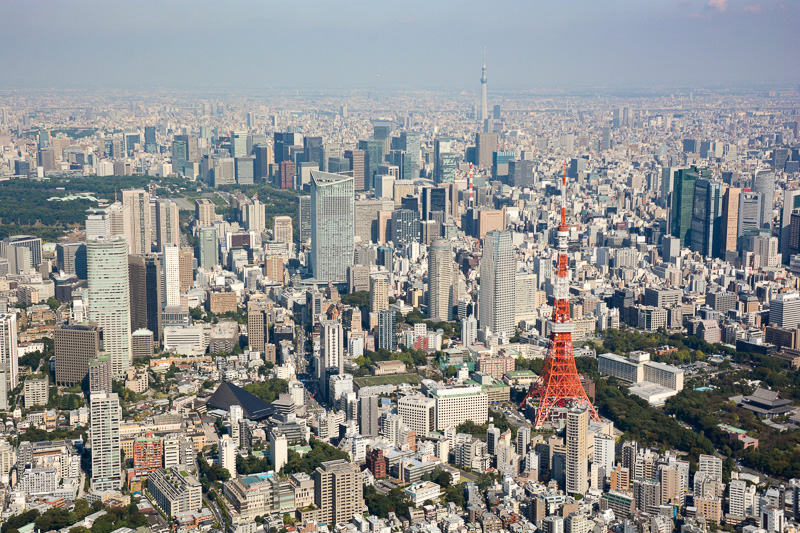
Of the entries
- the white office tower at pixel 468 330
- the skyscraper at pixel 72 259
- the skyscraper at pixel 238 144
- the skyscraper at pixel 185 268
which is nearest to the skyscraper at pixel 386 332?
the white office tower at pixel 468 330

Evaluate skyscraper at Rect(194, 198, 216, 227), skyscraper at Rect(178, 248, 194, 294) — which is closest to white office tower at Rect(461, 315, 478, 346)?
skyscraper at Rect(178, 248, 194, 294)

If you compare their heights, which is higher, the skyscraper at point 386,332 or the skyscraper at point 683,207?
the skyscraper at point 683,207

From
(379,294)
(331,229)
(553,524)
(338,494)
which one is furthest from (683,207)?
(338,494)

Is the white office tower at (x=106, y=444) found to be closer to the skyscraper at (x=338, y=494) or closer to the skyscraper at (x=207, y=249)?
the skyscraper at (x=338, y=494)

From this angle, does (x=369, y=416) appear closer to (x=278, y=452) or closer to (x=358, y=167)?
(x=278, y=452)

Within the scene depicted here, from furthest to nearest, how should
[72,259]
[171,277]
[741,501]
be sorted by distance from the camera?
1. [72,259]
2. [171,277]
3. [741,501]

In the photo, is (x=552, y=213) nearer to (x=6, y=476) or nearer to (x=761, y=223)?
(x=761, y=223)
